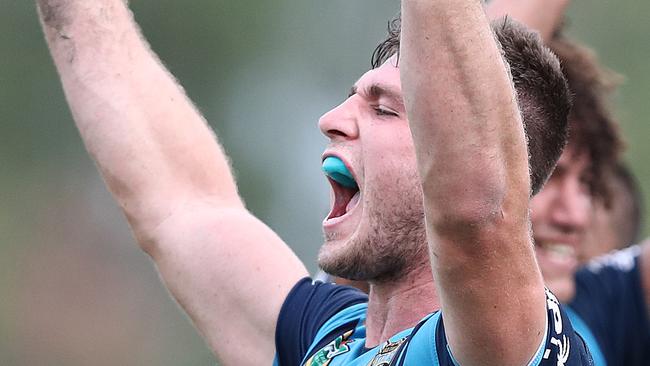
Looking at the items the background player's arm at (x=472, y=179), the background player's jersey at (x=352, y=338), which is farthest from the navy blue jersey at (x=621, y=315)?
the background player's arm at (x=472, y=179)

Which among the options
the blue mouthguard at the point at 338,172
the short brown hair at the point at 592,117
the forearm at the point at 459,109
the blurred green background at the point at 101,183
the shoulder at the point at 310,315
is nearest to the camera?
the forearm at the point at 459,109

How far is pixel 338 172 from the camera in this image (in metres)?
3.26

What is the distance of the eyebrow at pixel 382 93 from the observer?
312cm

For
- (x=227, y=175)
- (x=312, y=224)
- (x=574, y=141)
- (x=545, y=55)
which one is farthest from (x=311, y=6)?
(x=545, y=55)

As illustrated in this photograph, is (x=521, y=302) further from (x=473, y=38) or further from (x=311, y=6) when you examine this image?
(x=311, y=6)

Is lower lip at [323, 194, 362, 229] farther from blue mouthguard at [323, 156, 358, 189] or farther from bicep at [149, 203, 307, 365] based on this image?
bicep at [149, 203, 307, 365]

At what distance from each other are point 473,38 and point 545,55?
1.96 ft

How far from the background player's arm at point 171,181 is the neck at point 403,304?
44cm

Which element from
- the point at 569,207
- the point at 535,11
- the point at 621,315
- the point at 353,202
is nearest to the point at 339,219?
the point at 353,202

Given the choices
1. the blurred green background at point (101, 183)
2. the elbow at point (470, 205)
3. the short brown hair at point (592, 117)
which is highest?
the elbow at point (470, 205)

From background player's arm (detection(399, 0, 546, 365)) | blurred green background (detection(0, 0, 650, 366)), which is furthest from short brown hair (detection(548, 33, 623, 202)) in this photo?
blurred green background (detection(0, 0, 650, 366))

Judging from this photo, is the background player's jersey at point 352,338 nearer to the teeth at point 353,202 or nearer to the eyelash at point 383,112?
the teeth at point 353,202

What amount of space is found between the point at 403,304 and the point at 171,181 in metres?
0.84

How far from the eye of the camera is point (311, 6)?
1135cm
